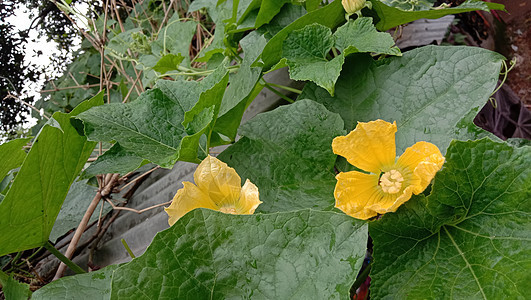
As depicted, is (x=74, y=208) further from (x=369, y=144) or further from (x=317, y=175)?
(x=369, y=144)

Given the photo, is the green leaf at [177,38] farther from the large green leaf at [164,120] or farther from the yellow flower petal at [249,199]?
the yellow flower petal at [249,199]

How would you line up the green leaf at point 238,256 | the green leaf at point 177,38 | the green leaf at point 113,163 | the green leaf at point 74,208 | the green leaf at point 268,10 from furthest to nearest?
the green leaf at point 177,38, the green leaf at point 74,208, the green leaf at point 268,10, the green leaf at point 113,163, the green leaf at point 238,256

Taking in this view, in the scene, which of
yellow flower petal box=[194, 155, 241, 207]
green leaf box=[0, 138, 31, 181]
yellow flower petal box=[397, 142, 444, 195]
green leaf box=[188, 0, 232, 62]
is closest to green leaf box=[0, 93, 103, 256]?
green leaf box=[0, 138, 31, 181]

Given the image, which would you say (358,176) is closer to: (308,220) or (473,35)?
(308,220)

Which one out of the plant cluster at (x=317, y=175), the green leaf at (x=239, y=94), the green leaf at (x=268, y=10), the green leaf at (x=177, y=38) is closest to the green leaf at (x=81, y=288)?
the plant cluster at (x=317, y=175)

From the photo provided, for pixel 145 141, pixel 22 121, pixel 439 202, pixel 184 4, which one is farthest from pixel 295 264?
pixel 22 121

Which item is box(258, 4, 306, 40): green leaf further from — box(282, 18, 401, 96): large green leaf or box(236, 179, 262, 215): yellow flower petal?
box(236, 179, 262, 215): yellow flower petal

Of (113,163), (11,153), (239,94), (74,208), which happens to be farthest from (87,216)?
(239,94)
